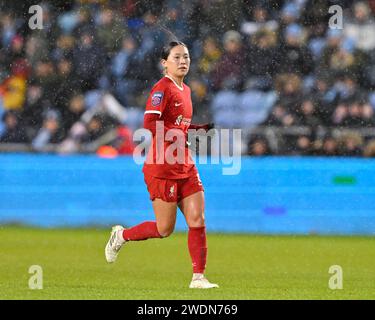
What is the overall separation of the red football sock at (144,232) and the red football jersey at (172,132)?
47cm

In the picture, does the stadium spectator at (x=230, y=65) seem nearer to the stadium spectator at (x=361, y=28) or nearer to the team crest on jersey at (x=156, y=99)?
the stadium spectator at (x=361, y=28)

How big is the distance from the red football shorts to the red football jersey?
0.12 feet

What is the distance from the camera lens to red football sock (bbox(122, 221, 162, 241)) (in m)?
8.83

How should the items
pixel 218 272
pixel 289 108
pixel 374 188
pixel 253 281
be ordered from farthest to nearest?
pixel 289 108, pixel 374 188, pixel 218 272, pixel 253 281

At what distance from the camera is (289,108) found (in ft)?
A: 48.3

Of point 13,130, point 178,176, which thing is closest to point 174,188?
point 178,176

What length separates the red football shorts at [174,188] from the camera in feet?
28.0

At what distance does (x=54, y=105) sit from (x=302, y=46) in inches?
129

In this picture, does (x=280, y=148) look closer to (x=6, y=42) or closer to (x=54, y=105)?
(x=54, y=105)

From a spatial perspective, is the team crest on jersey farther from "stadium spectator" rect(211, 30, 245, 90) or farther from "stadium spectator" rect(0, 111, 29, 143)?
"stadium spectator" rect(0, 111, 29, 143)

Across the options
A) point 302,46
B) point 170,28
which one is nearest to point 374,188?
point 302,46

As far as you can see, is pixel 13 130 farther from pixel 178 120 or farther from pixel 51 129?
pixel 178 120

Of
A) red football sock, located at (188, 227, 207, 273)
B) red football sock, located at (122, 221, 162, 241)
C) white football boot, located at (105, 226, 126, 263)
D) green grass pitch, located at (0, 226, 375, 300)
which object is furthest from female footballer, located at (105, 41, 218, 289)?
white football boot, located at (105, 226, 126, 263)

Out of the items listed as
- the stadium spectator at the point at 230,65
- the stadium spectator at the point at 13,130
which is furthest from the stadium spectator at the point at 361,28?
the stadium spectator at the point at 13,130
